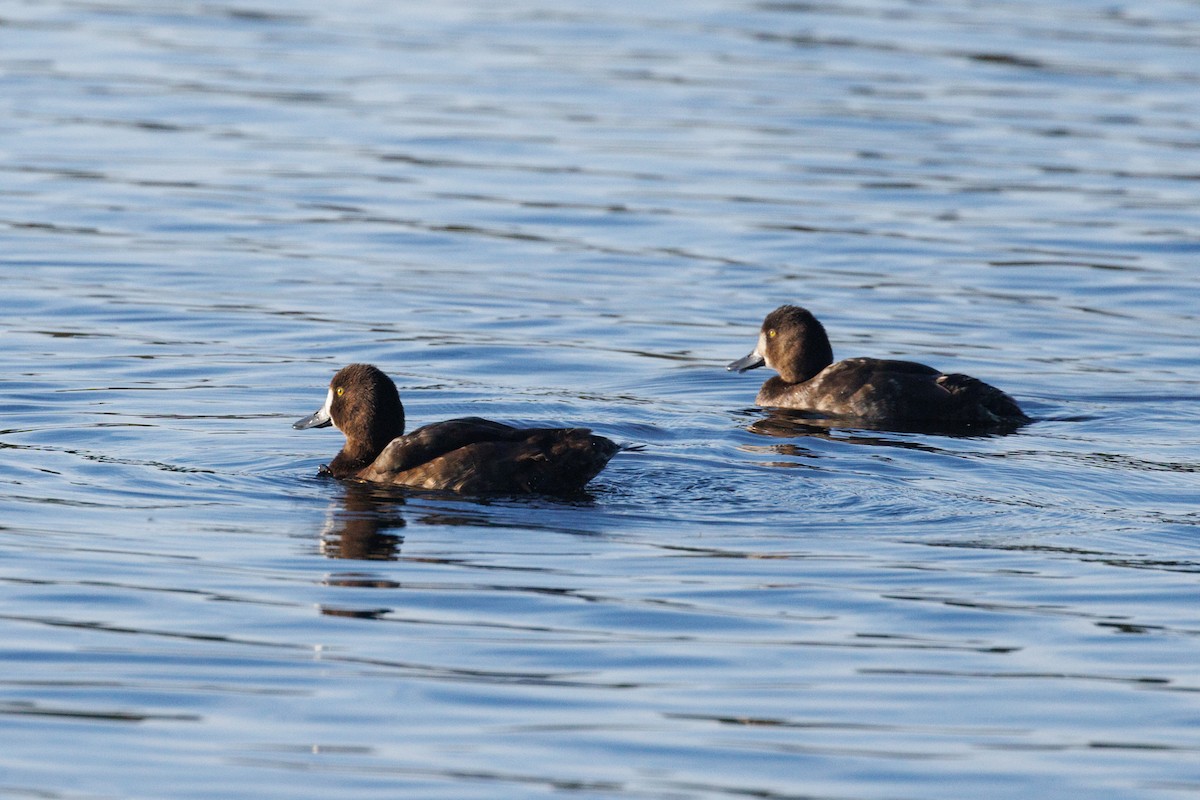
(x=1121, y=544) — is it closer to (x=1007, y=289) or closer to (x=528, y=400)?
(x=528, y=400)

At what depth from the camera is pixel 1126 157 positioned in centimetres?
2359

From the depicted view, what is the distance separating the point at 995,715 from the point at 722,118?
60.3 ft

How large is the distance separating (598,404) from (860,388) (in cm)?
175

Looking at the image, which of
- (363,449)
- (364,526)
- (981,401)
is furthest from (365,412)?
(981,401)

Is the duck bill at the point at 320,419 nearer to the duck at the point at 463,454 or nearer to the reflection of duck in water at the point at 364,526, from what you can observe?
the duck at the point at 463,454

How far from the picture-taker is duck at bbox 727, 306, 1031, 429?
13.3m

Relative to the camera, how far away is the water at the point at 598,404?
24.2ft

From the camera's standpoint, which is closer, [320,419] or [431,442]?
[431,442]

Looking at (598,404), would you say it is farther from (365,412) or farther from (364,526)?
(364,526)

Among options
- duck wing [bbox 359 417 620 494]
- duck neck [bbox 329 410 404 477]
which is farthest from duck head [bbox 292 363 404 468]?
duck wing [bbox 359 417 620 494]

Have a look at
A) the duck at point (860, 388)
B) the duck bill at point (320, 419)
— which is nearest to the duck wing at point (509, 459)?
the duck bill at point (320, 419)

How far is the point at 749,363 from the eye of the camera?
1491 centimetres

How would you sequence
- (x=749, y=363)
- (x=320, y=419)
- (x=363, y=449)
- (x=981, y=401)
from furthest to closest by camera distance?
(x=749, y=363) < (x=981, y=401) < (x=320, y=419) < (x=363, y=449)

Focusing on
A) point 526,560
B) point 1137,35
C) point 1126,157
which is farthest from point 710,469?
point 1137,35
